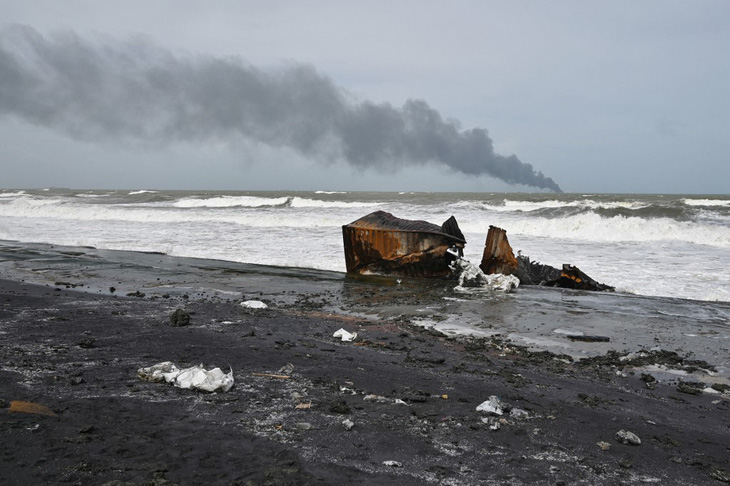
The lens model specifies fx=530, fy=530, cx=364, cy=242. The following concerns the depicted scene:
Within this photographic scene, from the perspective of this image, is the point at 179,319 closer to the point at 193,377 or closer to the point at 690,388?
the point at 193,377

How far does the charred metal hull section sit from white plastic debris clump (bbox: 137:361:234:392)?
6519mm

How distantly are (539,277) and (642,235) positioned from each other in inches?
380

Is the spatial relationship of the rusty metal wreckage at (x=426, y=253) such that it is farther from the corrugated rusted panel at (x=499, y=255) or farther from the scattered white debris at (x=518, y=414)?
the scattered white debris at (x=518, y=414)

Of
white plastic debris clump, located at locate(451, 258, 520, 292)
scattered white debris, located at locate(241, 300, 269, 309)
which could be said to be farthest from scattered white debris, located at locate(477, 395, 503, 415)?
white plastic debris clump, located at locate(451, 258, 520, 292)

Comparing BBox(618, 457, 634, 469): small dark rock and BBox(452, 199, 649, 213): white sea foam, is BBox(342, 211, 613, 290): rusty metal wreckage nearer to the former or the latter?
BBox(618, 457, 634, 469): small dark rock

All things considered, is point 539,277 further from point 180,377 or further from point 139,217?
point 139,217

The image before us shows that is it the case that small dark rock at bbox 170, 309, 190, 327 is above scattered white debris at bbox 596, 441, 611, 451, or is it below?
above

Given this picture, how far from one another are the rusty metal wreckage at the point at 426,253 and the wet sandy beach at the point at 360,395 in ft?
7.64

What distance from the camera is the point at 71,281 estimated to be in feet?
28.2

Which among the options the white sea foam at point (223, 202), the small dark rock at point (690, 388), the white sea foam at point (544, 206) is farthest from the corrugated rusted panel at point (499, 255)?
the white sea foam at point (223, 202)

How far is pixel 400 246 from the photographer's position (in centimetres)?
1001

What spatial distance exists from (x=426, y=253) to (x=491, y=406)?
21.4 ft

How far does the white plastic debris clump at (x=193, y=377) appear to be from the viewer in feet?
11.4

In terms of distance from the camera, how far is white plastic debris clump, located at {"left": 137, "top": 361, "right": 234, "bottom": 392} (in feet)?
11.4
